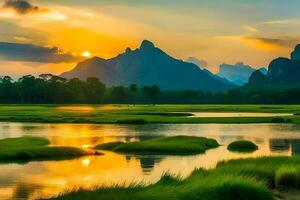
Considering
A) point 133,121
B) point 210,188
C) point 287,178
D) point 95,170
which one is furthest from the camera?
point 133,121

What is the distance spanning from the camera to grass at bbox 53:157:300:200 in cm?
2414

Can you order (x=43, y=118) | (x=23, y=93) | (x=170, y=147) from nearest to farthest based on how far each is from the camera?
1. (x=170, y=147)
2. (x=43, y=118)
3. (x=23, y=93)

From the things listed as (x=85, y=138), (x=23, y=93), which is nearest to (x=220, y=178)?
(x=85, y=138)

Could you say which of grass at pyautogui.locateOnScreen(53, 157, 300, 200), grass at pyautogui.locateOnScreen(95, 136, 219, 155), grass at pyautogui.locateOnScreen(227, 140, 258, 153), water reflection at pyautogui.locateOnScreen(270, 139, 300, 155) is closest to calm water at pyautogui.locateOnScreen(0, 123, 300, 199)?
water reflection at pyautogui.locateOnScreen(270, 139, 300, 155)

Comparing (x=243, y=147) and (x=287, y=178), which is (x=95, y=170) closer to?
(x=287, y=178)

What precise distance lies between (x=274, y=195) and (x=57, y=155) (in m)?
22.6

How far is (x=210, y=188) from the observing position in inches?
989

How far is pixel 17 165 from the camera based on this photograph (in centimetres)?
3928

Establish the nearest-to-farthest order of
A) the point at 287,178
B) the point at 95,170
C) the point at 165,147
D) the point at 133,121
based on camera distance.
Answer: the point at 287,178 < the point at 95,170 < the point at 165,147 < the point at 133,121

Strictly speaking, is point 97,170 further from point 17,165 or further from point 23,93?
point 23,93

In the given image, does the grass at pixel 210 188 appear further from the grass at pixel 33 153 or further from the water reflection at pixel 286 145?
the water reflection at pixel 286 145

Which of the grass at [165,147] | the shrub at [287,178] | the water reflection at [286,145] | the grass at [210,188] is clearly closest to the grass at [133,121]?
the water reflection at [286,145]

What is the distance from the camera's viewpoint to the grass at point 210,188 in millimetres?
24141

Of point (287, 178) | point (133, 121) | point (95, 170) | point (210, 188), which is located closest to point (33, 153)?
point (95, 170)
